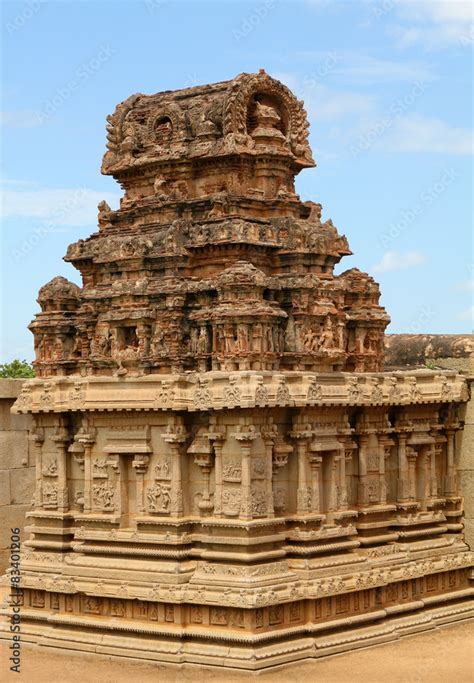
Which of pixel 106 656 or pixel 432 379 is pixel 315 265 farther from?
pixel 106 656

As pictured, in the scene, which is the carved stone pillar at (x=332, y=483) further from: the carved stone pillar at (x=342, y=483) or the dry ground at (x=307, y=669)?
the dry ground at (x=307, y=669)

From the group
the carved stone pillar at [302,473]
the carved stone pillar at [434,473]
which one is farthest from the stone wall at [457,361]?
the carved stone pillar at [302,473]

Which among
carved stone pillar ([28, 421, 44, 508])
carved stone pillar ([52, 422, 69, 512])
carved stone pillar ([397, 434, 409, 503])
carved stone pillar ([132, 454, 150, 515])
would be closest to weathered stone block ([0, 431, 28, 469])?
carved stone pillar ([28, 421, 44, 508])

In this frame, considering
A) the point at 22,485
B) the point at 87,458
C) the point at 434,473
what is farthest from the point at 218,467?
the point at 22,485

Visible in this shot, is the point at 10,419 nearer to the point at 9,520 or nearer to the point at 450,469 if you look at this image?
the point at 9,520

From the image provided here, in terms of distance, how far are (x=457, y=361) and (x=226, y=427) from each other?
7532 mm

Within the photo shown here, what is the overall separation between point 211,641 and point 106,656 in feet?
6.65

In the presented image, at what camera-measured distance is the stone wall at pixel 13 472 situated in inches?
1115

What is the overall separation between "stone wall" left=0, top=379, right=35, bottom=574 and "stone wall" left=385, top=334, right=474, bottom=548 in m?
7.87

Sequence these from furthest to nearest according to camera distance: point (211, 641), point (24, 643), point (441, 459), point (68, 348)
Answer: point (441, 459) < point (68, 348) < point (24, 643) < point (211, 641)

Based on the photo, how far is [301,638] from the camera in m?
22.6

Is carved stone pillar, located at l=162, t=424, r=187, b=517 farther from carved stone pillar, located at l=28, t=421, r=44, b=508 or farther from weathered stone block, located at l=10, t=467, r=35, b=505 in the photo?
weathered stone block, located at l=10, t=467, r=35, b=505

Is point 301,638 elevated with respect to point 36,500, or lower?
lower

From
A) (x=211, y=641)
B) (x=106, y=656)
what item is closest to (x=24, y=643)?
(x=106, y=656)
